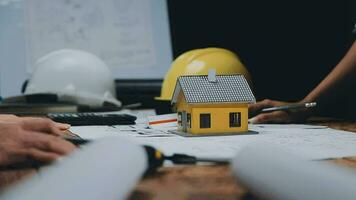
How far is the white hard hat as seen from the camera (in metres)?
1.66

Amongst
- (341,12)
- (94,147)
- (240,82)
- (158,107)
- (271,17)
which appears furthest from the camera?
(271,17)

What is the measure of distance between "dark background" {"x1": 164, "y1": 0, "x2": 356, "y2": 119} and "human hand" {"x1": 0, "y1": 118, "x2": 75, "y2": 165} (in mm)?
859

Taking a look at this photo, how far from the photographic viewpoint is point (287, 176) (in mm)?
336

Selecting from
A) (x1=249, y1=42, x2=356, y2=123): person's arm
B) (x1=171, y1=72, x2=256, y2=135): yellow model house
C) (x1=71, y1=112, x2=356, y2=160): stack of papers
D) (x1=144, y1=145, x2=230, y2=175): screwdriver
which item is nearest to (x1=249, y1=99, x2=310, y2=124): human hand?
(x1=249, y1=42, x2=356, y2=123): person's arm

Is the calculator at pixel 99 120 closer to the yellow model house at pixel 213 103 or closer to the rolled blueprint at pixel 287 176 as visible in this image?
the yellow model house at pixel 213 103

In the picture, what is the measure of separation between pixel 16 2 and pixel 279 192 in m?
2.24

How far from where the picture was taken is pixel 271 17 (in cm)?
156

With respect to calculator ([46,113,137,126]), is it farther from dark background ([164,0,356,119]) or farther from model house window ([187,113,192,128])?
dark background ([164,0,356,119])

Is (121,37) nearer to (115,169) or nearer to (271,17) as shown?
(271,17)

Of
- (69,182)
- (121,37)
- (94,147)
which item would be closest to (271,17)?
(121,37)

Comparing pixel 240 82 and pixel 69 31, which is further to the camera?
Answer: pixel 69 31

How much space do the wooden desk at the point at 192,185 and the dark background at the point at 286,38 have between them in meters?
0.86

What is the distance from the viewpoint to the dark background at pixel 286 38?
4.66 ft

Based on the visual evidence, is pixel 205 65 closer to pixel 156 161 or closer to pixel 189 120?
pixel 189 120
